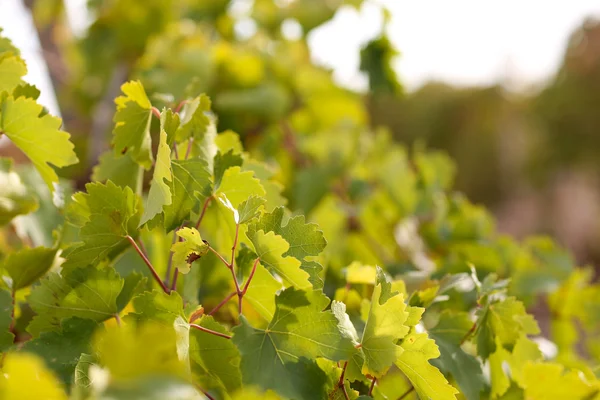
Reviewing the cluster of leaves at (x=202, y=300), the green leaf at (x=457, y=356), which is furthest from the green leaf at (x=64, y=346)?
the green leaf at (x=457, y=356)

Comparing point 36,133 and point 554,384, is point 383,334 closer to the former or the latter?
point 554,384

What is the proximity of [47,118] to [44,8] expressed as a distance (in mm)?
997

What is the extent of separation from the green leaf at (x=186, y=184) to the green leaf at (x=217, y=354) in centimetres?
6

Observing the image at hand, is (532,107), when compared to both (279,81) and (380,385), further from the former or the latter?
(380,385)

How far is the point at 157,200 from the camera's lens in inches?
12.1

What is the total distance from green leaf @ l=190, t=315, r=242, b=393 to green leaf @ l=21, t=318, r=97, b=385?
6 centimetres

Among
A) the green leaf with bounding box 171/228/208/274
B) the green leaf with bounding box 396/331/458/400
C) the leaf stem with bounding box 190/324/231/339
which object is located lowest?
the green leaf with bounding box 396/331/458/400

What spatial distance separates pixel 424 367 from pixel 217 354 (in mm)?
115

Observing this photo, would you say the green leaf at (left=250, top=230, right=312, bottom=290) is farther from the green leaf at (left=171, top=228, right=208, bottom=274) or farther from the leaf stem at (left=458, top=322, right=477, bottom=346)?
the leaf stem at (left=458, top=322, right=477, bottom=346)

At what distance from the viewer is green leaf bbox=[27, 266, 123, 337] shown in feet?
1.07

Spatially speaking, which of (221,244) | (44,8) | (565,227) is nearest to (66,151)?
(221,244)

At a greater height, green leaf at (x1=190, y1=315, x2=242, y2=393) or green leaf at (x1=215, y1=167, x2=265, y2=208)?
green leaf at (x1=215, y1=167, x2=265, y2=208)

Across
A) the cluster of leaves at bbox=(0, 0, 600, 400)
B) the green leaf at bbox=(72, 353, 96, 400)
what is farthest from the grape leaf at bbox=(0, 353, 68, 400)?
the green leaf at bbox=(72, 353, 96, 400)

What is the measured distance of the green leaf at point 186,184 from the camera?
1.08 ft
